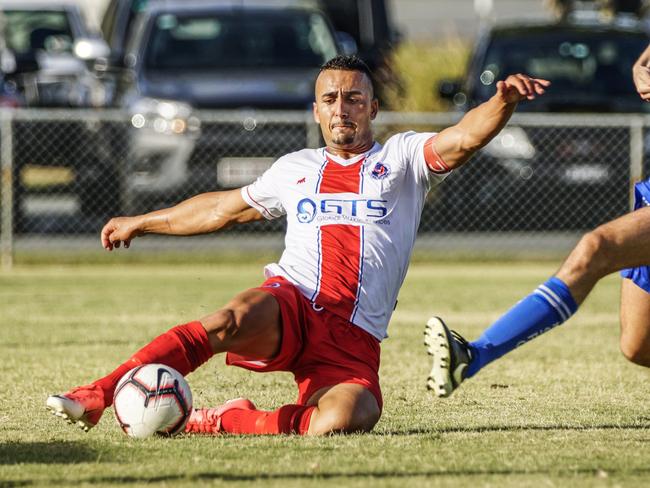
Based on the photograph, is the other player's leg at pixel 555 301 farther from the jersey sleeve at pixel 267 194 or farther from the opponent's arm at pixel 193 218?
the opponent's arm at pixel 193 218

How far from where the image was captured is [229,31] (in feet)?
51.1

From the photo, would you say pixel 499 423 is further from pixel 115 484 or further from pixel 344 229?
pixel 115 484

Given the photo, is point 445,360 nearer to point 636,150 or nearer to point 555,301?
point 555,301

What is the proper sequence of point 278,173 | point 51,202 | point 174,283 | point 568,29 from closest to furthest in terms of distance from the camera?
1. point 278,173
2. point 174,283
3. point 568,29
4. point 51,202

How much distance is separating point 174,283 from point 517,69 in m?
4.90

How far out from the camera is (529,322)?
5.06 m

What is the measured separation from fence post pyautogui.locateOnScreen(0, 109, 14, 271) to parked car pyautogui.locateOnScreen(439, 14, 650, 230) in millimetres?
4610

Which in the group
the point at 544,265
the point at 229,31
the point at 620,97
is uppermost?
the point at 229,31

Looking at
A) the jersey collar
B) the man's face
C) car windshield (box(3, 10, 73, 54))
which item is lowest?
car windshield (box(3, 10, 73, 54))

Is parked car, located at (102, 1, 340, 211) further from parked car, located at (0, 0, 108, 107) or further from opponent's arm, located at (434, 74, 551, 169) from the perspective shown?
opponent's arm, located at (434, 74, 551, 169)

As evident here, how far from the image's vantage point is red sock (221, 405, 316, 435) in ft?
18.4

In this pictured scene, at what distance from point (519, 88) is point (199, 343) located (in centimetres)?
160

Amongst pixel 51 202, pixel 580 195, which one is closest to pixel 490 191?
pixel 580 195

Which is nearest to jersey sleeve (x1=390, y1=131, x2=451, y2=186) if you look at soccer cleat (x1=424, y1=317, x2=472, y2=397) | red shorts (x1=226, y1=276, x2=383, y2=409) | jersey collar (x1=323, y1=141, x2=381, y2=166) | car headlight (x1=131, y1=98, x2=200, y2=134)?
jersey collar (x1=323, y1=141, x2=381, y2=166)
